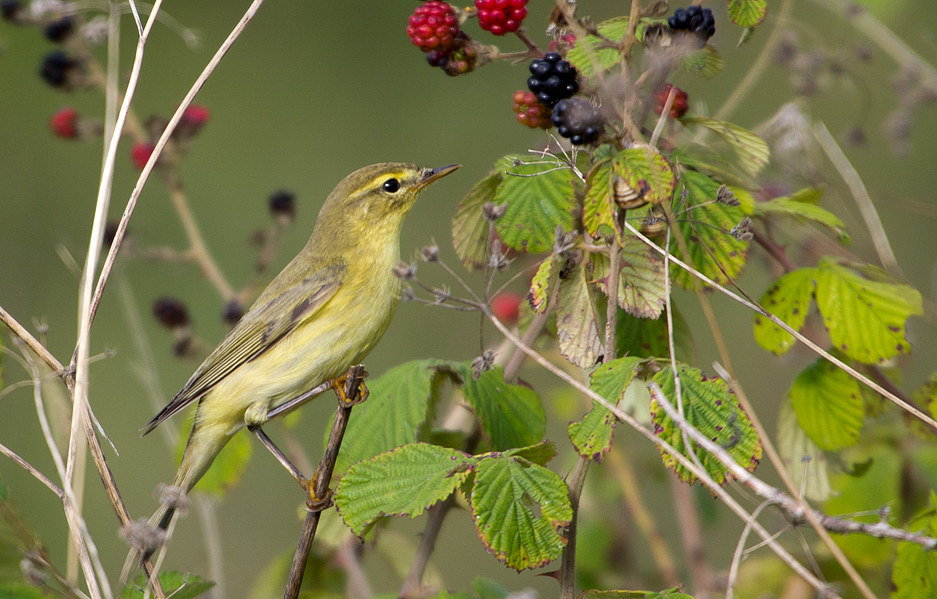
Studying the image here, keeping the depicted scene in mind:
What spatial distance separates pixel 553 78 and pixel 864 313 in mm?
916

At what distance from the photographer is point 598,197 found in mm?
1597

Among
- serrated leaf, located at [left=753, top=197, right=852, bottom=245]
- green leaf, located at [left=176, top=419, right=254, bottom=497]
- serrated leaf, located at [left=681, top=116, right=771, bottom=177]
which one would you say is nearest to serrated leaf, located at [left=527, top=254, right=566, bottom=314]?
serrated leaf, located at [left=681, top=116, right=771, bottom=177]

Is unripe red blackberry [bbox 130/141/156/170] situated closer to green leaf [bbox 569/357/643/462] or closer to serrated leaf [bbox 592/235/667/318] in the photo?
serrated leaf [bbox 592/235/667/318]

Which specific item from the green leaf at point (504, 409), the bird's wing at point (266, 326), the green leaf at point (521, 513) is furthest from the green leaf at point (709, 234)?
the bird's wing at point (266, 326)

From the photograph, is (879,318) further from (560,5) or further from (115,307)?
(115,307)

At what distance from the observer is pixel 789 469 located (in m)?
2.10

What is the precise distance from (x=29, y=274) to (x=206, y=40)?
2612mm

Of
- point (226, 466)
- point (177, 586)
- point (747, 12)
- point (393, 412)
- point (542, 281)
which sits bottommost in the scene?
point (226, 466)

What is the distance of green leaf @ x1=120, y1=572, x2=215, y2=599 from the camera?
1.82 m

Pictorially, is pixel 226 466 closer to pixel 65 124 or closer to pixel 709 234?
pixel 65 124

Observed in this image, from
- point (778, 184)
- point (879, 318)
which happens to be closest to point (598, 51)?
point (879, 318)

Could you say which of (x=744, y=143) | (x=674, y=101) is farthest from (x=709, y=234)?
(x=674, y=101)

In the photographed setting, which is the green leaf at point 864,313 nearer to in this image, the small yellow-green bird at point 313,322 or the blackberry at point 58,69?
the small yellow-green bird at point 313,322

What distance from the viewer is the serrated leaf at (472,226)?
2037 millimetres
